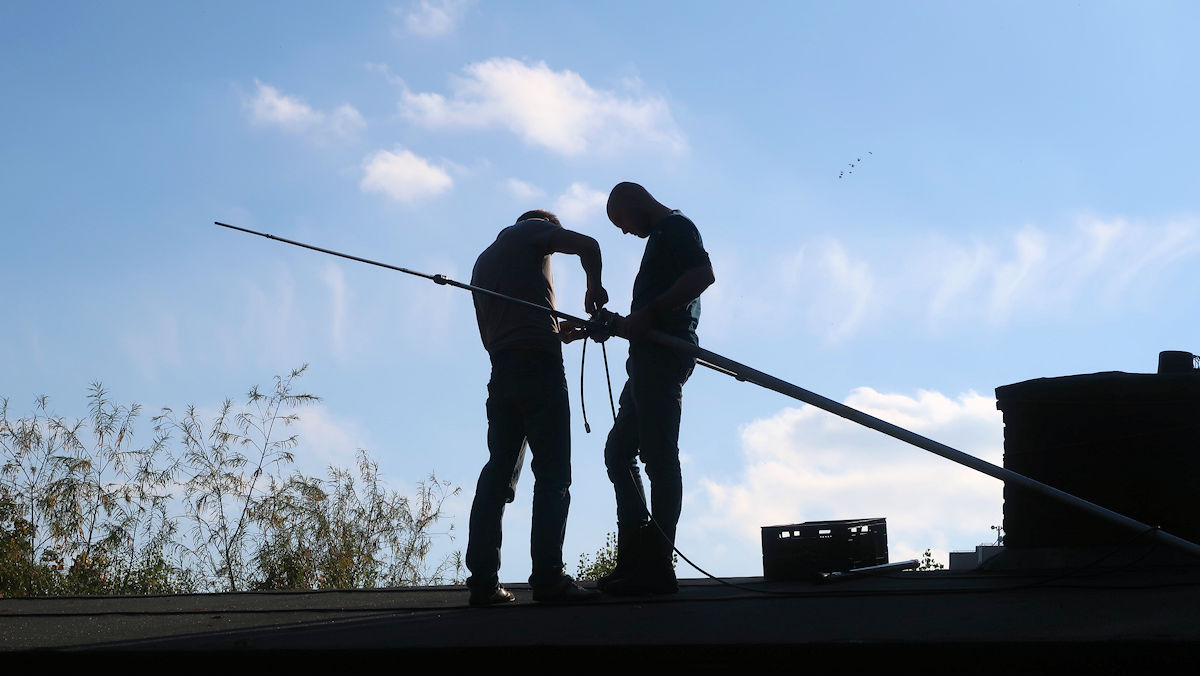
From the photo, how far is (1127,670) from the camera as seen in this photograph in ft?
6.42

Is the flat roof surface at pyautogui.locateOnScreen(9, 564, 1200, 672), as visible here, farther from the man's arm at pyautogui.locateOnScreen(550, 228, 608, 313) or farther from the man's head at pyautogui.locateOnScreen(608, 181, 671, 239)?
the man's head at pyautogui.locateOnScreen(608, 181, 671, 239)

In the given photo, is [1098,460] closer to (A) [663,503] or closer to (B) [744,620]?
(A) [663,503]

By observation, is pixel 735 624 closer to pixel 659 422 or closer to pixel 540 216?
pixel 659 422

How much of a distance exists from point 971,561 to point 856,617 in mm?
3039

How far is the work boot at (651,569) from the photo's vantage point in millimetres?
3811

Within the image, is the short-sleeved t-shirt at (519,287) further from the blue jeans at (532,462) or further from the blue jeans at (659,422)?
the blue jeans at (659,422)

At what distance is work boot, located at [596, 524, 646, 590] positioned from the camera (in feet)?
12.9

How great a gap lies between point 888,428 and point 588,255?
125cm

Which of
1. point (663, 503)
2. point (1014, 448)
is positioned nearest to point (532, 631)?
point (663, 503)

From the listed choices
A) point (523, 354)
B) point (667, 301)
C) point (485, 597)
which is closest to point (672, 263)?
point (667, 301)

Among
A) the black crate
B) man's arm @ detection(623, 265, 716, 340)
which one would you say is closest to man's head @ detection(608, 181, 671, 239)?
man's arm @ detection(623, 265, 716, 340)

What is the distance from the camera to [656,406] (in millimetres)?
3871

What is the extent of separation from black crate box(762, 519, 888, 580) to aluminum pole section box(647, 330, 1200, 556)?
776 mm

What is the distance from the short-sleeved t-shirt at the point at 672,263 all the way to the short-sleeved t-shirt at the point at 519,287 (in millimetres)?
367
